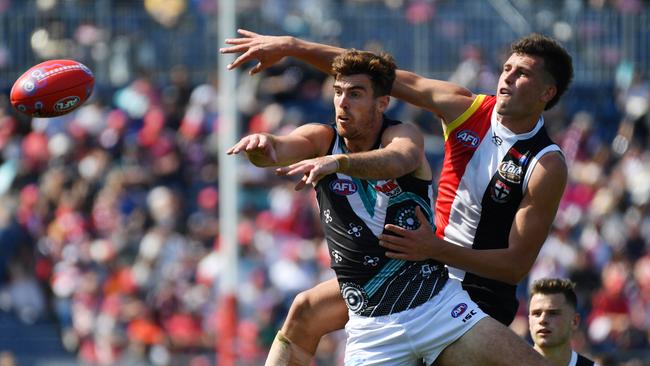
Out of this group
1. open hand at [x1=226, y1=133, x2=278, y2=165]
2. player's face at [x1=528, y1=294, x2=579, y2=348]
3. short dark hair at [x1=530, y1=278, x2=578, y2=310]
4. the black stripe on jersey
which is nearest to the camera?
open hand at [x1=226, y1=133, x2=278, y2=165]

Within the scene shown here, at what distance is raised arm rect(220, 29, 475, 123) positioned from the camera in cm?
751

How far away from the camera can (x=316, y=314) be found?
7.52 m

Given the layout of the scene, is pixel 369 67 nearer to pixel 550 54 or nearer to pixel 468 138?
pixel 468 138

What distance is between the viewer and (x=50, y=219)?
1716cm

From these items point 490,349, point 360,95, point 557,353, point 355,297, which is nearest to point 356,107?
point 360,95

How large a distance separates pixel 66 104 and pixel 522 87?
2.76 metres

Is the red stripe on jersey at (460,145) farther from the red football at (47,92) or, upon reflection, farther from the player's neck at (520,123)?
the red football at (47,92)

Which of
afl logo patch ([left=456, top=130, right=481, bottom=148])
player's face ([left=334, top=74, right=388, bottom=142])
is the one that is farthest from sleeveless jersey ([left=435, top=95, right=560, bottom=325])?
player's face ([left=334, top=74, right=388, bottom=142])

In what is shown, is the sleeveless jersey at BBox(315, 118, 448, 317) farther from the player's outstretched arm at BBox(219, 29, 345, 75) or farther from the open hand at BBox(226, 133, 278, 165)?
the player's outstretched arm at BBox(219, 29, 345, 75)

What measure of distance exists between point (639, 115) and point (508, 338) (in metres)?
12.4

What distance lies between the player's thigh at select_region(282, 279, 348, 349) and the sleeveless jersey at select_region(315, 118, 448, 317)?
0.39 metres

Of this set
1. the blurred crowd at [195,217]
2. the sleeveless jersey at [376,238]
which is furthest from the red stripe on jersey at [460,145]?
the blurred crowd at [195,217]

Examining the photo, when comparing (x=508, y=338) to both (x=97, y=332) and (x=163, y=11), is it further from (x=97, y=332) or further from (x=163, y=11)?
(x=163, y=11)

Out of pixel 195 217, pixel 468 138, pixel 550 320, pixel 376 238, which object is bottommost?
pixel 195 217
